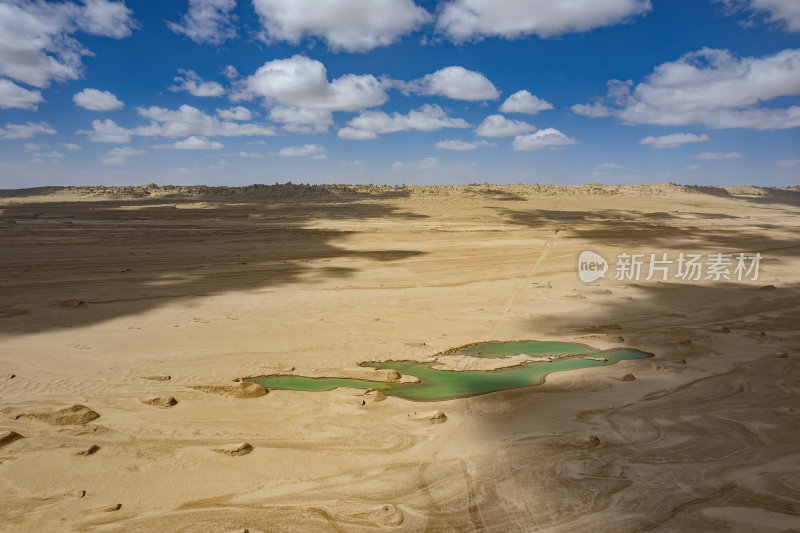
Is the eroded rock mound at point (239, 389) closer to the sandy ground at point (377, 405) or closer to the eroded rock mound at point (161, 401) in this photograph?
the sandy ground at point (377, 405)

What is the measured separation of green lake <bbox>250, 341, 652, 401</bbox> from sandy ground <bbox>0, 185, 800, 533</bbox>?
250 mm

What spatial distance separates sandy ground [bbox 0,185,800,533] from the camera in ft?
11.2

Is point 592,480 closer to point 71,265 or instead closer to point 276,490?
point 276,490

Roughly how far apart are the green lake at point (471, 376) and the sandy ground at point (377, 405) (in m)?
0.25

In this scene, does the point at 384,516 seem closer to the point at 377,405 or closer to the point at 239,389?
the point at 377,405

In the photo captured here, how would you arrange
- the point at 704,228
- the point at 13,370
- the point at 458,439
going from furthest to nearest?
the point at 704,228
the point at 13,370
the point at 458,439

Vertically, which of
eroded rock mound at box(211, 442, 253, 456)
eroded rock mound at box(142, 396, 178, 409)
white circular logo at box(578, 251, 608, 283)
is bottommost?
eroded rock mound at box(211, 442, 253, 456)

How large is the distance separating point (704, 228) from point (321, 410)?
22090 millimetres

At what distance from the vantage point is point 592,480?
3.69 metres

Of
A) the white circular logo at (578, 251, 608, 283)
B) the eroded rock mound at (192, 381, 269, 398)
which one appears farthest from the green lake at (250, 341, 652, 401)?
the white circular logo at (578, 251, 608, 283)

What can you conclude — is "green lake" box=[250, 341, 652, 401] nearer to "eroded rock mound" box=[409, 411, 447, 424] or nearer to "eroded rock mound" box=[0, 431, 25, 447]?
"eroded rock mound" box=[409, 411, 447, 424]

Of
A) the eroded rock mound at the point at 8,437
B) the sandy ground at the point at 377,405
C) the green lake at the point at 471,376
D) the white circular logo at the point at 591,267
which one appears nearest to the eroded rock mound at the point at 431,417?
the sandy ground at the point at 377,405

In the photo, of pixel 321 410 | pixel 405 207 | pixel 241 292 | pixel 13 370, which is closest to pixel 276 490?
pixel 321 410

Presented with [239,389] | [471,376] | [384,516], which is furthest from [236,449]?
[471,376]
